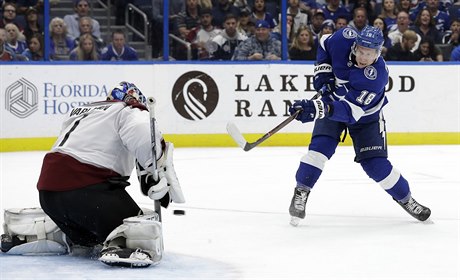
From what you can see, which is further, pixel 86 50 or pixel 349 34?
pixel 86 50

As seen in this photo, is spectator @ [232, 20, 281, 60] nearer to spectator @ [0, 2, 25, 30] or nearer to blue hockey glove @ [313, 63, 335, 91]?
spectator @ [0, 2, 25, 30]

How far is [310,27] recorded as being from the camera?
9461mm

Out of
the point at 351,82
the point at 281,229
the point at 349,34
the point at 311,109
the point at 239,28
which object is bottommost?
the point at 281,229

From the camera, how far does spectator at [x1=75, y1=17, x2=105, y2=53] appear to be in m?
8.95

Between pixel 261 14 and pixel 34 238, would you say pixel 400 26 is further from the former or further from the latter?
pixel 34 238

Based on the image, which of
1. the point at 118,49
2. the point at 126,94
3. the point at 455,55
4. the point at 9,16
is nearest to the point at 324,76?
the point at 126,94

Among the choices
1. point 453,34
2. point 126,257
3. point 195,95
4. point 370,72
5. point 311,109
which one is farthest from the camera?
point 453,34

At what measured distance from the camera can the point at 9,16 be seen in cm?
877

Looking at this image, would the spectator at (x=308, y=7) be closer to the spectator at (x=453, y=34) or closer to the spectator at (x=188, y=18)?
the spectator at (x=188, y=18)

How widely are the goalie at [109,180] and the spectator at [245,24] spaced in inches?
210

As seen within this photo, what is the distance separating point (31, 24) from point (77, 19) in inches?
16.0

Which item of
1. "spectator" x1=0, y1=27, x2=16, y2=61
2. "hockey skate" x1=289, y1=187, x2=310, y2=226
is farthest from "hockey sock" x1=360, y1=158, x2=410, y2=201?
"spectator" x1=0, y1=27, x2=16, y2=61

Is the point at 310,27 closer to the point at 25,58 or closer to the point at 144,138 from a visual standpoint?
the point at 25,58

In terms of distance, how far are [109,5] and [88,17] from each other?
0.21 metres
